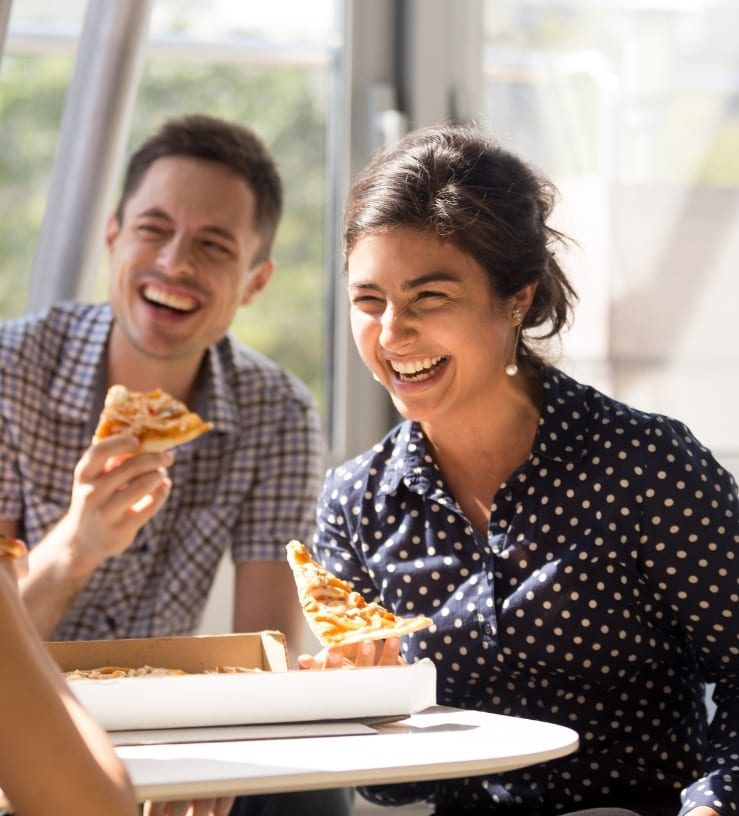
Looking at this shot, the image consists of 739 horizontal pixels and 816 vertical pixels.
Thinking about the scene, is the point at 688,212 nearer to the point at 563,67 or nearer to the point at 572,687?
the point at 563,67

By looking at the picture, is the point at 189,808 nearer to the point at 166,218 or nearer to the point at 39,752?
the point at 39,752

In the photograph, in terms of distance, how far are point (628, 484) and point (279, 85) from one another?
4.49 meters

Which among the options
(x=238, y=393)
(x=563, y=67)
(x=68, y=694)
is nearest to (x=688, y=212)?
(x=563, y=67)

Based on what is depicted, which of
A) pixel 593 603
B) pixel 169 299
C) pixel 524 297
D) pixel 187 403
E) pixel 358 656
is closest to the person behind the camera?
pixel 358 656

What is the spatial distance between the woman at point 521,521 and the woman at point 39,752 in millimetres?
785

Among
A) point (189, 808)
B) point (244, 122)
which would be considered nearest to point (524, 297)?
point (189, 808)

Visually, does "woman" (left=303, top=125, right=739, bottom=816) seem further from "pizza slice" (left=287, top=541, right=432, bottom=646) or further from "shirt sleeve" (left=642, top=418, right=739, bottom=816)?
"pizza slice" (left=287, top=541, right=432, bottom=646)

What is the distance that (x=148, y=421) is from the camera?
2.10 m

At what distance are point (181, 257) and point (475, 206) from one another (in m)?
0.79


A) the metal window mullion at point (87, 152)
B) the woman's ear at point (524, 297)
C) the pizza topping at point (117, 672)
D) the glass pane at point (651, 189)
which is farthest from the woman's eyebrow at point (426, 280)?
the glass pane at point (651, 189)

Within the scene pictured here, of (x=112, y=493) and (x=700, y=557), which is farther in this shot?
(x=112, y=493)

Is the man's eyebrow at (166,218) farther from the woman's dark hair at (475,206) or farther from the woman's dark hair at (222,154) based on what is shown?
the woman's dark hair at (475,206)

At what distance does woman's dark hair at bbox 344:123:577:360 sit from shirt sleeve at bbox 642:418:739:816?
0.29 metres

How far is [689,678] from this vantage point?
69.1 inches
